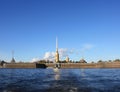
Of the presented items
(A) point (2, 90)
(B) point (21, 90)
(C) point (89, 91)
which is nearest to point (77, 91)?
(C) point (89, 91)

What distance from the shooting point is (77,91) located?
114 feet

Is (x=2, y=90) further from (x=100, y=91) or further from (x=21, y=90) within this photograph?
(x=100, y=91)

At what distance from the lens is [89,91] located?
115 ft

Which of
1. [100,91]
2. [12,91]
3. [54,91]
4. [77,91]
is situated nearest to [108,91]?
[100,91]

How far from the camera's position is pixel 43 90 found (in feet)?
117

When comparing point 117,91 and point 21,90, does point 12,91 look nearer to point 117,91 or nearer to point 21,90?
point 21,90

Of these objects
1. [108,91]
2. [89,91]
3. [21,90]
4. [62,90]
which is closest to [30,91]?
[21,90]

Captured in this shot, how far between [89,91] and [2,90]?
10.9 m

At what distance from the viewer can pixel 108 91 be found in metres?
35.0

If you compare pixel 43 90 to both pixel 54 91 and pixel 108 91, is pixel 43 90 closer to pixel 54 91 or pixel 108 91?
pixel 54 91

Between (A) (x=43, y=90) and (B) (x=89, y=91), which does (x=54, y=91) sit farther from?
(B) (x=89, y=91)

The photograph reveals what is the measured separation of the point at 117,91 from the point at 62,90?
687 cm

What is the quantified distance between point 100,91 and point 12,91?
10.8m

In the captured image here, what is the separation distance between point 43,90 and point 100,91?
7177mm
